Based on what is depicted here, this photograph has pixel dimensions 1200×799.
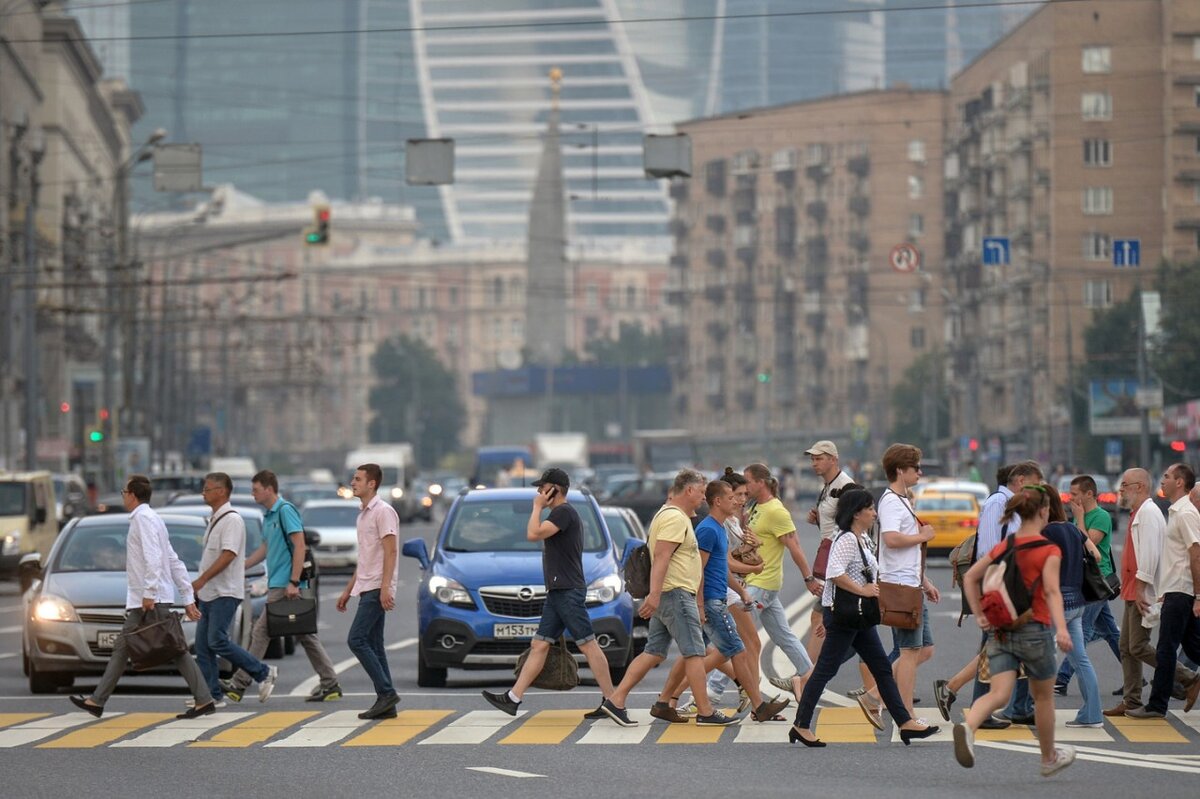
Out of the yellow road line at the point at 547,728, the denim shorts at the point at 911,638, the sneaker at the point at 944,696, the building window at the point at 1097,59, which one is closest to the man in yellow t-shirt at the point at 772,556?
the sneaker at the point at 944,696

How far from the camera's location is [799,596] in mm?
34625

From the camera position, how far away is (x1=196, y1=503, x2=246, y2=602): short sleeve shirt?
17469 millimetres

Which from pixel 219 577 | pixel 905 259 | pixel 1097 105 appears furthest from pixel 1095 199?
pixel 219 577

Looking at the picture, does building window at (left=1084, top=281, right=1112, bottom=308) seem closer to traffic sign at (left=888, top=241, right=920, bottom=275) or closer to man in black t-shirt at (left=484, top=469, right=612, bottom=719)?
traffic sign at (left=888, top=241, right=920, bottom=275)

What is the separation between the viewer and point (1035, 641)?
41.9ft

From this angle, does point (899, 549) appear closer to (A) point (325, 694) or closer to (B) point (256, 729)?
(B) point (256, 729)

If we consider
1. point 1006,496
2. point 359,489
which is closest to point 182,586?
point 359,489

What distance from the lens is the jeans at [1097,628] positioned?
18016mm

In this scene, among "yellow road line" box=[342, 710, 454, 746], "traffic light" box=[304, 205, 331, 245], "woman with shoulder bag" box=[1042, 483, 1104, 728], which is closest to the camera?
"woman with shoulder bag" box=[1042, 483, 1104, 728]

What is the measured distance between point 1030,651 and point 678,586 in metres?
3.34

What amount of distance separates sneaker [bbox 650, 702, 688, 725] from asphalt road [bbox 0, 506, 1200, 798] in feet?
0.69

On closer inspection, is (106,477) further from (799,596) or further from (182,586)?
(182,586)

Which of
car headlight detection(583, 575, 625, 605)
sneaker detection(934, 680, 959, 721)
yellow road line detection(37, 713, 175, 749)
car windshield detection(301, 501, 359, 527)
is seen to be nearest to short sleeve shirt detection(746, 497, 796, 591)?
sneaker detection(934, 680, 959, 721)

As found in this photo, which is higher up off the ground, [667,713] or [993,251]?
[993,251]
